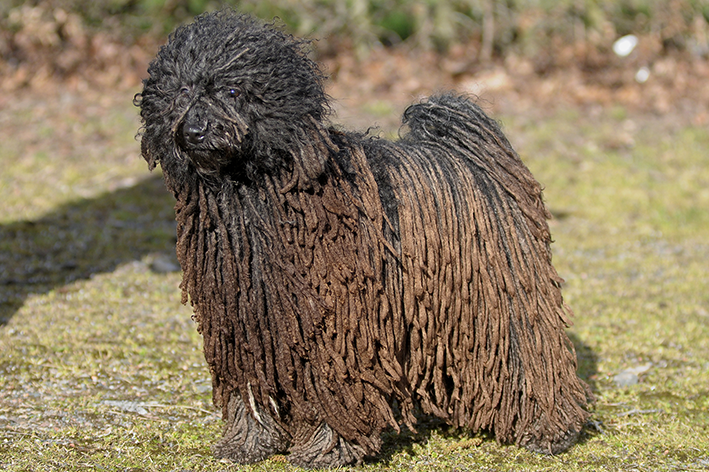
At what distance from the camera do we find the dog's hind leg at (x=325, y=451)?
3525 mm

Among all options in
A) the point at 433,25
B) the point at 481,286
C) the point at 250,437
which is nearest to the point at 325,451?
the point at 250,437

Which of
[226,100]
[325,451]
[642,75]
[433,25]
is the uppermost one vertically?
[433,25]

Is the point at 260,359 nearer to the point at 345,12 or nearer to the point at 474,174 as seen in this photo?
the point at 474,174

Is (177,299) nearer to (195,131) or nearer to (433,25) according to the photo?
(195,131)

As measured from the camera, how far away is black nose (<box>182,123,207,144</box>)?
9.87ft

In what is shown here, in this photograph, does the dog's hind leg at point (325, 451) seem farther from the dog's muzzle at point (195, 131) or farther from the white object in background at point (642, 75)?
the white object in background at point (642, 75)

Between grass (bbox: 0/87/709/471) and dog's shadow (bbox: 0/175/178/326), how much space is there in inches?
1.0

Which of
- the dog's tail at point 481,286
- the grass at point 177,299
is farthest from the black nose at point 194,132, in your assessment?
the grass at point 177,299

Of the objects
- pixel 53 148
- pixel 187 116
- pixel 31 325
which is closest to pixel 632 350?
pixel 187 116

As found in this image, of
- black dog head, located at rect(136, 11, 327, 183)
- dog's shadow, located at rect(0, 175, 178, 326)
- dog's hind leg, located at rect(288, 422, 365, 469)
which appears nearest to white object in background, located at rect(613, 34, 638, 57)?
dog's shadow, located at rect(0, 175, 178, 326)

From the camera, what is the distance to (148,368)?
4734 millimetres

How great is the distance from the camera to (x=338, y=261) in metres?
3.30

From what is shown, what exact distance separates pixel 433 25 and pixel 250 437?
388 inches

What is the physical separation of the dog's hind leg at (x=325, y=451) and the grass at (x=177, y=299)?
10cm
